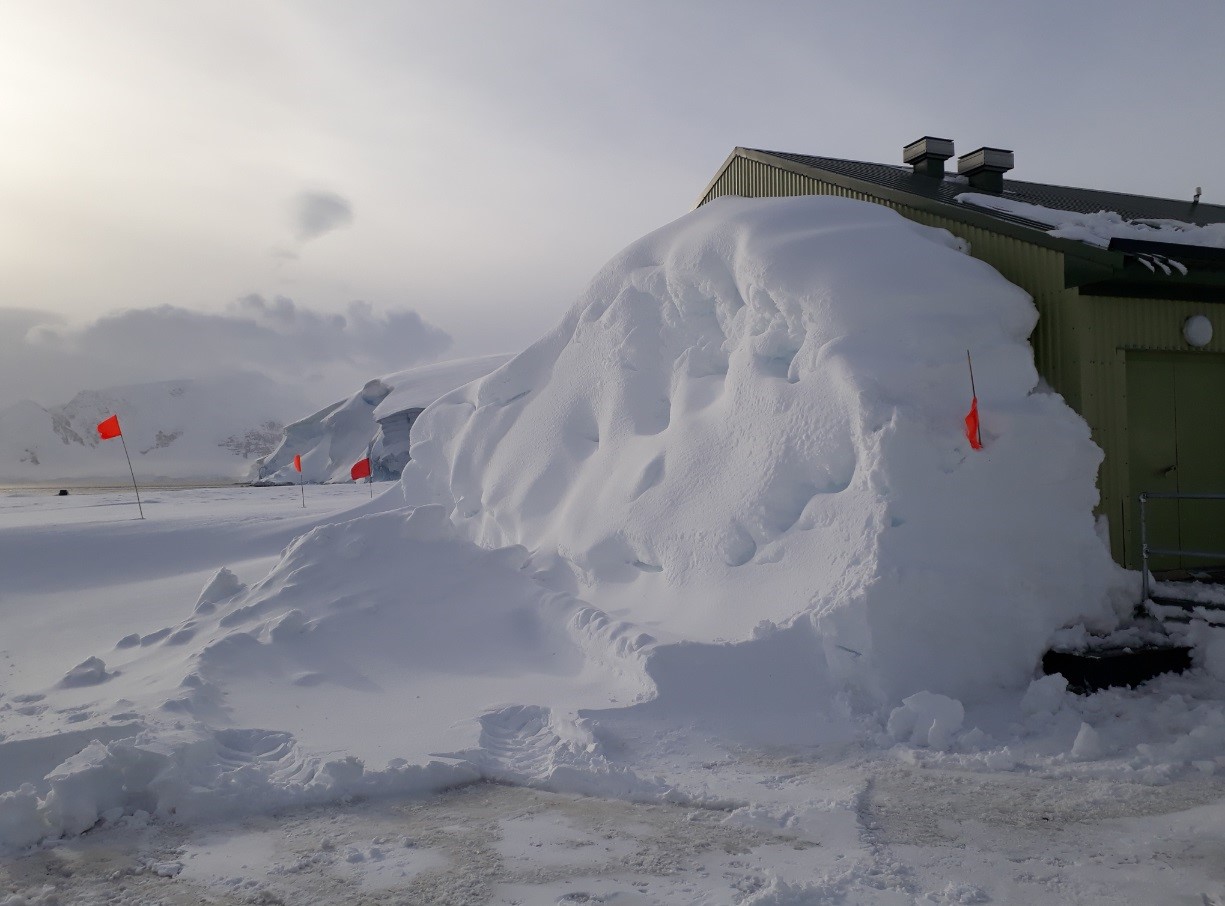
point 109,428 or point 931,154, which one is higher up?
point 931,154

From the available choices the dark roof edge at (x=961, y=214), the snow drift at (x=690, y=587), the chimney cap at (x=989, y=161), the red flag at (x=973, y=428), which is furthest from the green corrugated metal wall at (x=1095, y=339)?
the chimney cap at (x=989, y=161)

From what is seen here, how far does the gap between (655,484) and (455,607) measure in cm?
207

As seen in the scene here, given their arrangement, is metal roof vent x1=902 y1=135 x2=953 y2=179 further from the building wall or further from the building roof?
the building wall

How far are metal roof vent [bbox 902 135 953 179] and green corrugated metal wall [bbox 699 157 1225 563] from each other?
5.05m

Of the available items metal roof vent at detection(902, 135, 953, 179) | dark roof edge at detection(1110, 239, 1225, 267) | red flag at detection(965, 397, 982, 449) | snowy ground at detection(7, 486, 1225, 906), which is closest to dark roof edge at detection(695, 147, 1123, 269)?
dark roof edge at detection(1110, 239, 1225, 267)

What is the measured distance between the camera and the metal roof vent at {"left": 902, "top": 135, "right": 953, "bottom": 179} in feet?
41.1

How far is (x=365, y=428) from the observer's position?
139ft

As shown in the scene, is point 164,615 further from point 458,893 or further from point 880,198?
point 880,198

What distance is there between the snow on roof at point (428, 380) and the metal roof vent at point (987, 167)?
26.3 m

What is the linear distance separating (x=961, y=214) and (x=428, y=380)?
36.4 meters

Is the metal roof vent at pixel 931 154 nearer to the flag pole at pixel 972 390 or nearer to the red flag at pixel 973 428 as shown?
the flag pole at pixel 972 390

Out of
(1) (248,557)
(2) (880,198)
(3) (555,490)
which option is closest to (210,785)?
(3) (555,490)

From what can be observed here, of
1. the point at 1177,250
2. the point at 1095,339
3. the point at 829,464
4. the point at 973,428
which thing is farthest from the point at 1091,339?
the point at 829,464

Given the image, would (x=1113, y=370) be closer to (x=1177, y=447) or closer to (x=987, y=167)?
(x=1177, y=447)
